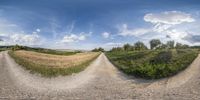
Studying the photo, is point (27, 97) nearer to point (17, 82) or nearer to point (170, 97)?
point (17, 82)

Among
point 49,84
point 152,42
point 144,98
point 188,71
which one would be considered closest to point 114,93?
point 144,98

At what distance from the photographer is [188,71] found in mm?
37125

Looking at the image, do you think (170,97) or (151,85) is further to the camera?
(151,85)

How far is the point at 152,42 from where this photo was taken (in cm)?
16288

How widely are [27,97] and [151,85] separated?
1076 cm

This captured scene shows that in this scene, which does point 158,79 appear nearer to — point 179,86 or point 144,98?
point 179,86

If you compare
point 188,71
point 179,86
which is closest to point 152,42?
point 188,71

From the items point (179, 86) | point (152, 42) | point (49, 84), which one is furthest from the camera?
point (152, 42)

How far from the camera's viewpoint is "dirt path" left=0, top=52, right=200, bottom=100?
23.6 metres

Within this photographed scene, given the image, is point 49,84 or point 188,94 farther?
point 49,84

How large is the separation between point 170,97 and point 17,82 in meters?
13.9

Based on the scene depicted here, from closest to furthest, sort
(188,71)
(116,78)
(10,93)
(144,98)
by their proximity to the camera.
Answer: (144,98) → (10,93) → (116,78) → (188,71)

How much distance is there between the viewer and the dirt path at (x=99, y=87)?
23603 millimetres

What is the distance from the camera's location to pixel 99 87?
28297mm
